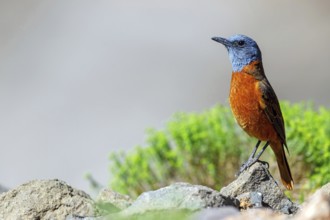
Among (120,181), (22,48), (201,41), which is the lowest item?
(120,181)

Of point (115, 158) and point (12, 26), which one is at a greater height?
point (12, 26)

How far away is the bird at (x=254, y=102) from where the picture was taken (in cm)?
605

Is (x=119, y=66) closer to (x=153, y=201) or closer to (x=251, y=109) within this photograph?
(x=251, y=109)

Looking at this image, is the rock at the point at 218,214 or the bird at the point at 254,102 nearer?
the rock at the point at 218,214

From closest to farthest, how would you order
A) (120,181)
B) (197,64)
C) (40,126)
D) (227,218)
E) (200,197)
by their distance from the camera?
(227,218), (200,197), (120,181), (40,126), (197,64)

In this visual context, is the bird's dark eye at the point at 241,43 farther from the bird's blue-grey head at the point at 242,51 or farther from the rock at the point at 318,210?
the rock at the point at 318,210

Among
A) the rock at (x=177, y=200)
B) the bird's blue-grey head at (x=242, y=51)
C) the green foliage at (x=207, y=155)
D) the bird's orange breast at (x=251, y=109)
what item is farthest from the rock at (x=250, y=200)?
the green foliage at (x=207, y=155)

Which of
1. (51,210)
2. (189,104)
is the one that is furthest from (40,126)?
(51,210)

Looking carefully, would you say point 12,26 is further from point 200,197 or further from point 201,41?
point 200,197

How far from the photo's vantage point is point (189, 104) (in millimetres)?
11914

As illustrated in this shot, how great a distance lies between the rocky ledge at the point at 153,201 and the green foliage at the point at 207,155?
1968 mm

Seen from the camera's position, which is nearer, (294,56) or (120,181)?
(120,181)

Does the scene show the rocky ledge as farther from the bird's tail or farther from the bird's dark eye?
the bird's dark eye

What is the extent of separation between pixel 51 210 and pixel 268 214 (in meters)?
1.53
